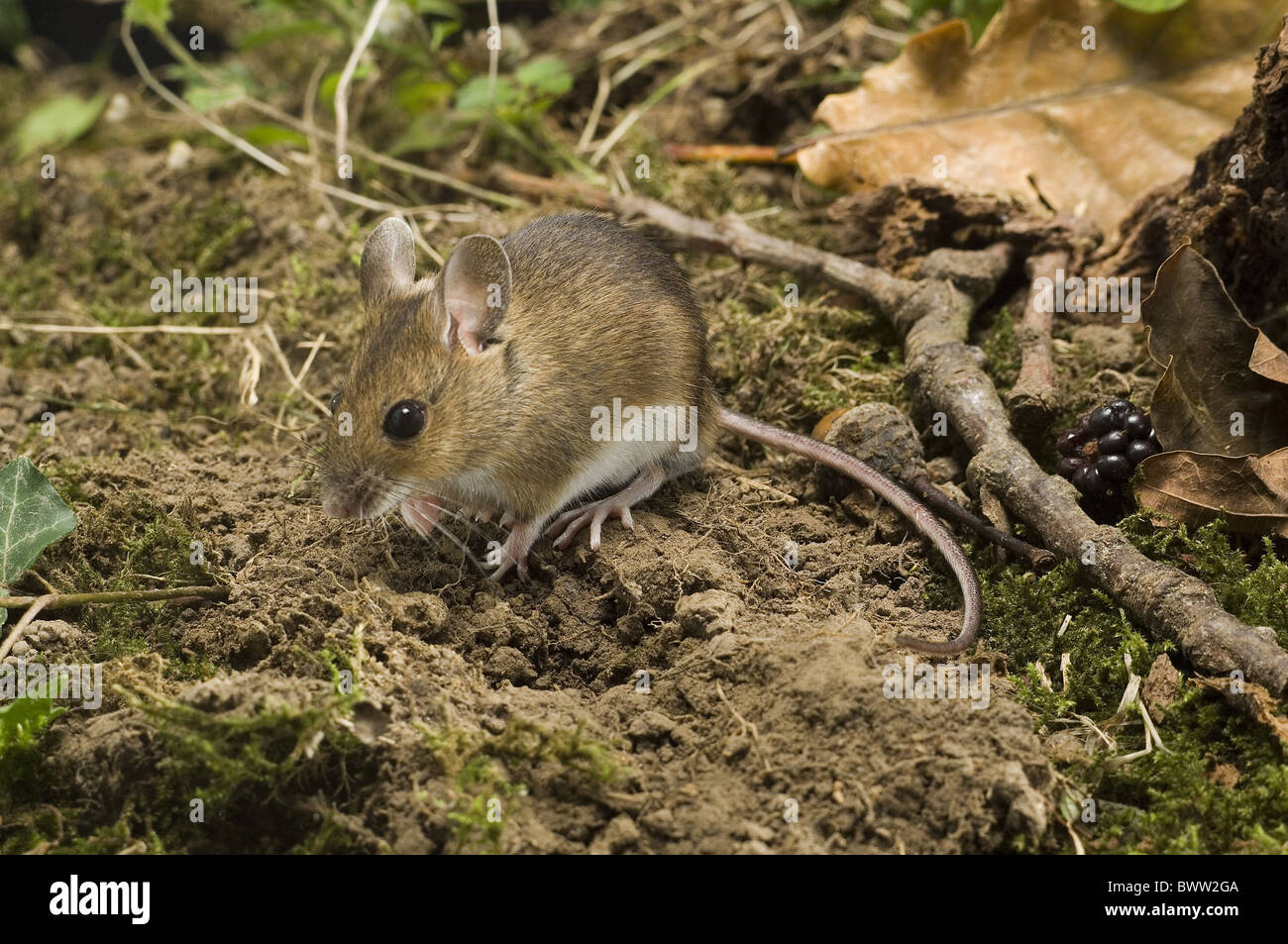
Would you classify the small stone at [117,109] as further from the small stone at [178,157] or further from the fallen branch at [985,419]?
the fallen branch at [985,419]

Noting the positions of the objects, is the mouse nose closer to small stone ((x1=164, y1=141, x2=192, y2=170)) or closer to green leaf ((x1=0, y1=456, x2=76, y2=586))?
green leaf ((x1=0, y1=456, x2=76, y2=586))

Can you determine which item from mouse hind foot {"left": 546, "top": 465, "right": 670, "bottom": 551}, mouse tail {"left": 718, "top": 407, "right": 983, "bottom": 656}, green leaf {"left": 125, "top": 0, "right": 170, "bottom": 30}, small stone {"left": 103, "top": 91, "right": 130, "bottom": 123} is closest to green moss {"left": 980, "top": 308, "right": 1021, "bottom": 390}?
mouse tail {"left": 718, "top": 407, "right": 983, "bottom": 656}

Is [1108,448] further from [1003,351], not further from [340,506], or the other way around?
[340,506]

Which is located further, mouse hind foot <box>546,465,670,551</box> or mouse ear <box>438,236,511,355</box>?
mouse hind foot <box>546,465,670,551</box>

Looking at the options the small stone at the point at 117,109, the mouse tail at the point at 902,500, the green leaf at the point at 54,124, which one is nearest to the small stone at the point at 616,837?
the mouse tail at the point at 902,500
